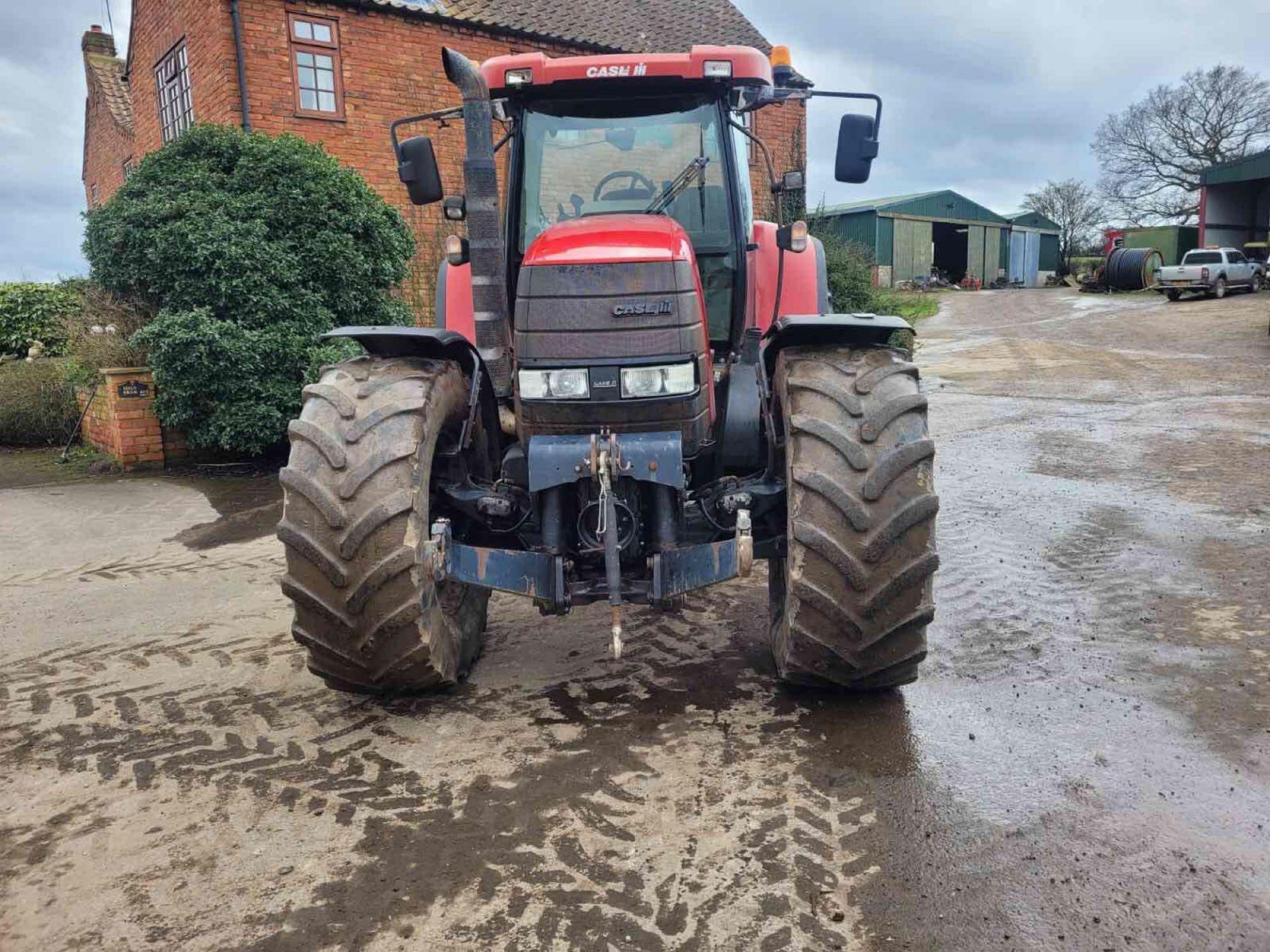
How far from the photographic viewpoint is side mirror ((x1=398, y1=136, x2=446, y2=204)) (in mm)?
4031

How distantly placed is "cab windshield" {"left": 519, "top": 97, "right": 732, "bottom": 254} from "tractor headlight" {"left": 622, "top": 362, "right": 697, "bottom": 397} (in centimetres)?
101

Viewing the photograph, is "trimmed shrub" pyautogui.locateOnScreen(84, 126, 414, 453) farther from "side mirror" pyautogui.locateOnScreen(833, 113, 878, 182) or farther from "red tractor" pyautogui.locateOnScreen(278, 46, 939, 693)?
"side mirror" pyautogui.locateOnScreen(833, 113, 878, 182)

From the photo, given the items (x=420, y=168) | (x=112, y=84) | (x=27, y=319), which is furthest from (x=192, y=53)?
(x=420, y=168)

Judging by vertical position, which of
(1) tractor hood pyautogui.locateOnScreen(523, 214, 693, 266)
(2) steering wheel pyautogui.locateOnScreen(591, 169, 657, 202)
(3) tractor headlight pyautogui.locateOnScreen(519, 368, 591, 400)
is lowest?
(3) tractor headlight pyautogui.locateOnScreen(519, 368, 591, 400)

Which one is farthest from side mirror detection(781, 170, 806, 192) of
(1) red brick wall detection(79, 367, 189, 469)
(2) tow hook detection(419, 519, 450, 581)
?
(1) red brick wall detection(79, 367, 189, 469)

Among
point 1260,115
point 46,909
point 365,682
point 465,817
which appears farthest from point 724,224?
point 1260,115

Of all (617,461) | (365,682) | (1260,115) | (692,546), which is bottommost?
(365,682)

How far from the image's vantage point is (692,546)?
3.37 metres

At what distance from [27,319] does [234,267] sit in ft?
29.7

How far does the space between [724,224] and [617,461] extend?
4.81 ft

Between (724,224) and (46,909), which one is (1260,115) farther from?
(46,909)

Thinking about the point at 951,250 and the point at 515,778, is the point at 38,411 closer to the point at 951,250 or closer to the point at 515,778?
the point at 515,778

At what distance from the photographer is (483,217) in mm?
3633

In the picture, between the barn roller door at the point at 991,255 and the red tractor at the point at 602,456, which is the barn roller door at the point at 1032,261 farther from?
the red tractor at the point at 602,456
